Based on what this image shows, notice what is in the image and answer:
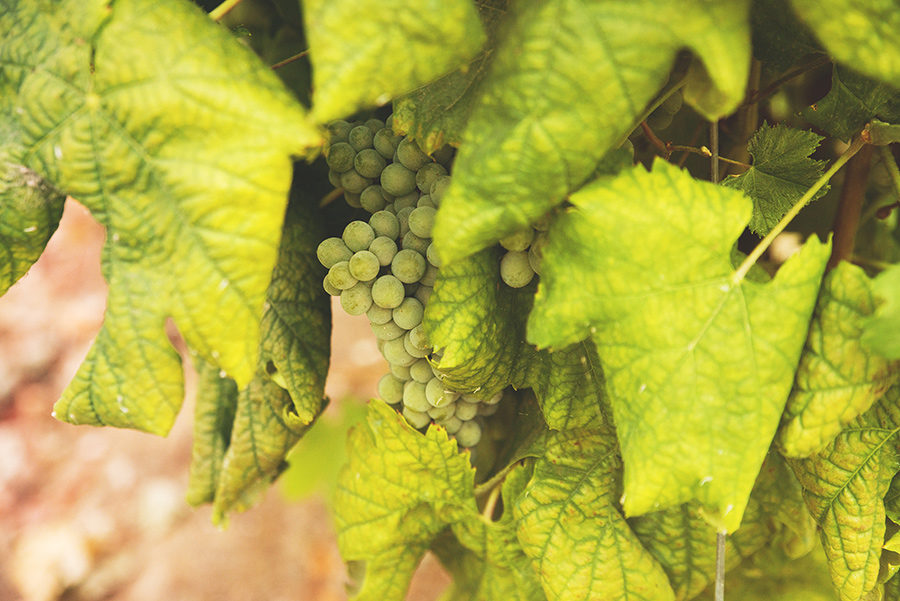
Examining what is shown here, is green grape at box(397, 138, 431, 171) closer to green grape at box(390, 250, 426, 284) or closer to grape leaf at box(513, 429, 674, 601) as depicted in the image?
green grape at box(390, 250, 426, 284)

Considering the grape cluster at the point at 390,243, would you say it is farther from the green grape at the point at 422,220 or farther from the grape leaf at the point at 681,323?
the grape leaf at the point at 681,323

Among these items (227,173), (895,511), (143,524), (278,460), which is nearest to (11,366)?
(143,524)

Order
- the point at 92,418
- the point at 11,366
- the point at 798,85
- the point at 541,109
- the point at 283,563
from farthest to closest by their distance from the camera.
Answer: the point at 11,366 < the point at 283,563 < the point at 798,85 < the point at 92,418 < the point at 541,109

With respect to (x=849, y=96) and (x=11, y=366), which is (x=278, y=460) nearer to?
(x=849, y=96)

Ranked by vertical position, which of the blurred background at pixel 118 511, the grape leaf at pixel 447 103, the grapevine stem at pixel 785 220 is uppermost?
the grape leaf at pixel 447 103

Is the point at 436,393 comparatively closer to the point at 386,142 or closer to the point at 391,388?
the point at 391,388

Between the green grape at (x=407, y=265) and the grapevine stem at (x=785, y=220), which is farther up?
the grapevine stem at (x=785, y=220)

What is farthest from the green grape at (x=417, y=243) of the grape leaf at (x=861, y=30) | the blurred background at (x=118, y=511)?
the blurred background at (x=118, y=511)
